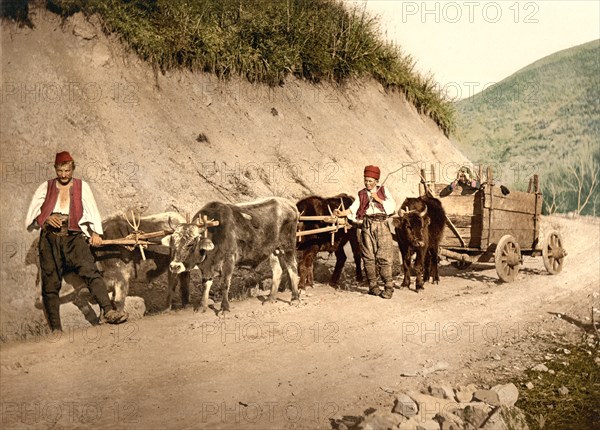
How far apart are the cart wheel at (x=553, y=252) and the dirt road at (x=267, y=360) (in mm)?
2572

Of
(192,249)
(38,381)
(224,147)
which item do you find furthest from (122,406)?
(224,147)

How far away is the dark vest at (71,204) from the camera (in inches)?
219

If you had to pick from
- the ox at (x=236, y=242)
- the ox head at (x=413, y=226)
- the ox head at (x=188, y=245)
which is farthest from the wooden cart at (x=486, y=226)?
the ox head at (x=188, y=245)

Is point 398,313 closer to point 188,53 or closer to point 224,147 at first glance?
point 224,147

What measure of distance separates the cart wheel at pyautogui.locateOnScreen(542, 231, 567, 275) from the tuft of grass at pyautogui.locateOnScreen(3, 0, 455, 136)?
5726 millimetres

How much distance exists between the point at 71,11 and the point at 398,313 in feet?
22.3

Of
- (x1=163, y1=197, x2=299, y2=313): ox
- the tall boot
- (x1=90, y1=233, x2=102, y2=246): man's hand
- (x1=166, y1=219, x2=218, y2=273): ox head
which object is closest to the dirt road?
the tall boot

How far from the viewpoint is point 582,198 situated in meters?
31.5

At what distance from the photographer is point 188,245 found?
6398 mm

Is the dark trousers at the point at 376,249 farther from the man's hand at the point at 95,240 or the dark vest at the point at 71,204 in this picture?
the dark vest at the point at 71,204

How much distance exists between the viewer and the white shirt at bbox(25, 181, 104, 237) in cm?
557

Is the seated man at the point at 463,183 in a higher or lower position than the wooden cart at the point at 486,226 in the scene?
higher

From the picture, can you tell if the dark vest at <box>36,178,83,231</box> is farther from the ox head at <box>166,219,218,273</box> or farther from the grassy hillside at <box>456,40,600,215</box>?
the grassy hillside at <box>456,40,600,215</box>

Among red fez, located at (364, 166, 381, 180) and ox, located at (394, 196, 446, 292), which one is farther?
ox, located at (394, 196, 446, 292)
